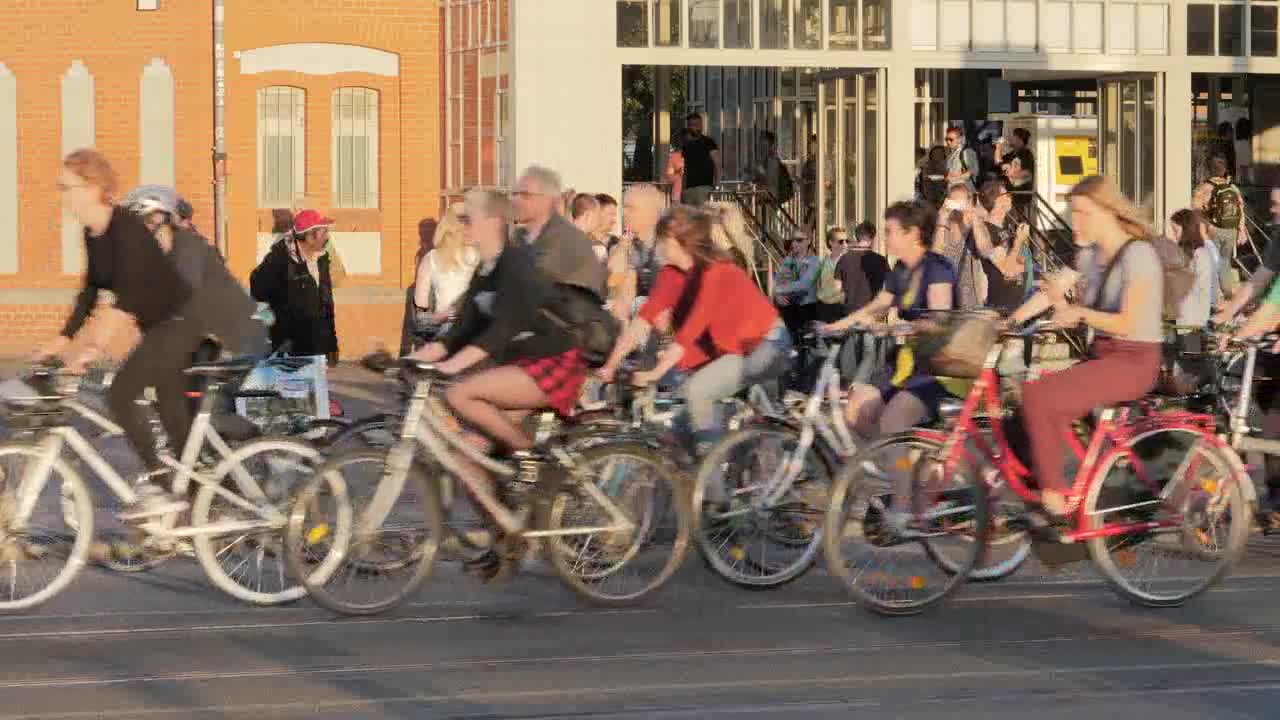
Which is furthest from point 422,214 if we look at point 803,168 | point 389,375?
point 389,375

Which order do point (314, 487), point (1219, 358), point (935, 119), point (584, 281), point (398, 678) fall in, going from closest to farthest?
point (398, 678) → point (314, 487) → point (584, 281) → point (1219, 358) → point (935, 119)

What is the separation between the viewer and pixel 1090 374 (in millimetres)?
9531

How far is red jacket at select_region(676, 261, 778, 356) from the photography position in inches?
424

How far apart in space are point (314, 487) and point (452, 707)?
2.00 m

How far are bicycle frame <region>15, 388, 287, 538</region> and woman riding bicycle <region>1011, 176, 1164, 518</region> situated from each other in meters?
3.19

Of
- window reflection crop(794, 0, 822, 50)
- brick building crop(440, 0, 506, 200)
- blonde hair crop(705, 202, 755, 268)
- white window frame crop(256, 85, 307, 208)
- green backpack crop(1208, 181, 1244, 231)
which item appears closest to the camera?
blonde hair crop(705, 202, 755, 268)

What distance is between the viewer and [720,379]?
10.8 meters

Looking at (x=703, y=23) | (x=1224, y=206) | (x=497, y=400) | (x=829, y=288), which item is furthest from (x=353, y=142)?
(x=497, y=400)

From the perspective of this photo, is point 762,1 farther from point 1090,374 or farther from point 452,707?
point 452,707

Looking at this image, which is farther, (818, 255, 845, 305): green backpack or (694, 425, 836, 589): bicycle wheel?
(818, 255, 845, 305): green backpack

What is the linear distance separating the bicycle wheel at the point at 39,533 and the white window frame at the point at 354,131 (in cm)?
1909

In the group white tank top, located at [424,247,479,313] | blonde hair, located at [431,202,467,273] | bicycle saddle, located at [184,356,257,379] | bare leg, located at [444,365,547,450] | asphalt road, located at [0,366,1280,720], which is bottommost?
asphalt road, located at [0,366,1280,720]

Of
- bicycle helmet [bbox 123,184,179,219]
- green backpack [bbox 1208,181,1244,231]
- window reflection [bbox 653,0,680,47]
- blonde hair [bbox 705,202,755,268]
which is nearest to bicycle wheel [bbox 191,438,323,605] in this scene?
bicycle helmet [bbox 123,184,179,219]

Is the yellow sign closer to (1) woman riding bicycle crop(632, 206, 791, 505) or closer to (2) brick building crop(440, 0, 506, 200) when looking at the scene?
(2) brick building crop(440, 0, 506, 200)
